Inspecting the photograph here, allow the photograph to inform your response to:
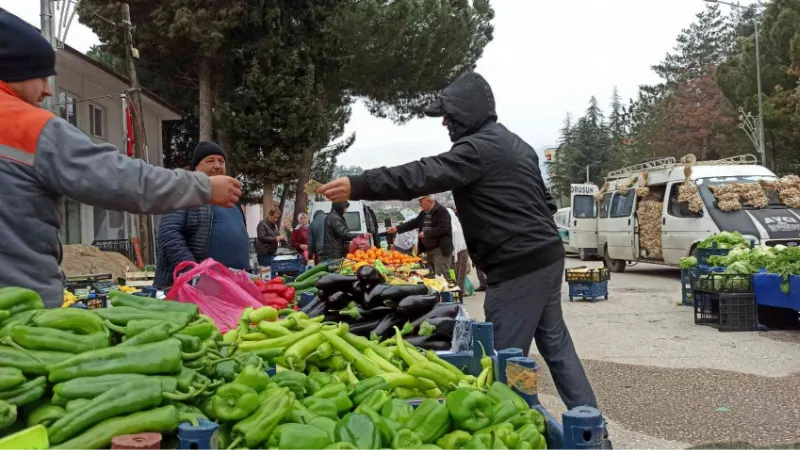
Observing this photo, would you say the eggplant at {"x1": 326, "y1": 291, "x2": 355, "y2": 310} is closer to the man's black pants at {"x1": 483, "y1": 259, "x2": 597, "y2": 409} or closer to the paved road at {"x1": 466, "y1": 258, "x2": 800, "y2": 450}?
the man's black pants at {"x1": 483, "y1": 259, "x2": 597, "y2": 409}

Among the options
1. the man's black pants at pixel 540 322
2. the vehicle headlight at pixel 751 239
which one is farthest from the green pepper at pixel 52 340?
the vehicle headlight at pixel 751 239

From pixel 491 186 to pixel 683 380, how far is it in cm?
402

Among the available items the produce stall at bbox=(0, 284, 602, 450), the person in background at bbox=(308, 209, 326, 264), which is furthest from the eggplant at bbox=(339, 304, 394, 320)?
the person in background at bbox=(308, 209, 326, 264)

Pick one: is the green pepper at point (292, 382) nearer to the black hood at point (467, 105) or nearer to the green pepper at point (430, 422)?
the green pepper at point (430, 422)

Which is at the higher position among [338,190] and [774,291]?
[338,190]

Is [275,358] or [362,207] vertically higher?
[362,207]

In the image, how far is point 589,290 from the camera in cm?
1352

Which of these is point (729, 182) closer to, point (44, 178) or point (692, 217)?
point (692, 217)

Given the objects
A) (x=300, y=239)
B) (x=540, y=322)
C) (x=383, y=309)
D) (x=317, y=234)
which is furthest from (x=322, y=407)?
(x=300, y=239)

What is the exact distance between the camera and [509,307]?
402 centimetres

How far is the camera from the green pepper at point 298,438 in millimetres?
1908

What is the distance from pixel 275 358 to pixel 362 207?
18640 mm

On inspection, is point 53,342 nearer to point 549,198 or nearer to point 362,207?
point 549,198

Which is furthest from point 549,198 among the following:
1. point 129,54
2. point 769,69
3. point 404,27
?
point 769,69
